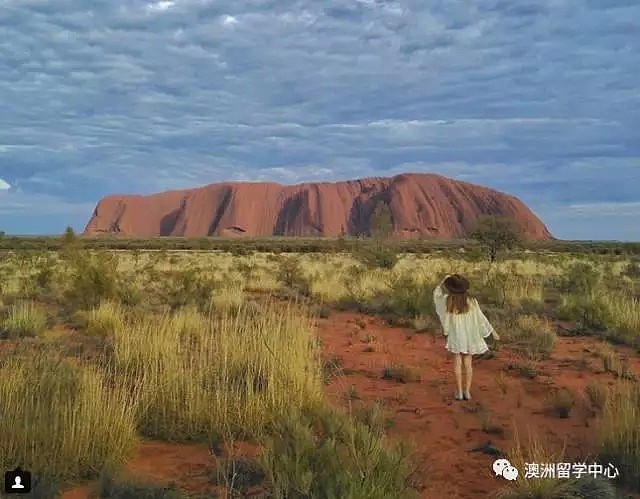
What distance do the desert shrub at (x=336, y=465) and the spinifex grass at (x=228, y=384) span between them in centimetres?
84

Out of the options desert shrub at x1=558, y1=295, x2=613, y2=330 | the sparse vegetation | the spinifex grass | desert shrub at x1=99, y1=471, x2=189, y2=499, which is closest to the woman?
the sparse vegetation

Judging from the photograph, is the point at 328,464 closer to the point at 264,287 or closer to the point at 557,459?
the point at 557,459

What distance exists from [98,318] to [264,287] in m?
7.77

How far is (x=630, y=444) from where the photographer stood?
4949 mm

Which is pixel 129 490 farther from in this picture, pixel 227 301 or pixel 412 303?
pixel 412 303

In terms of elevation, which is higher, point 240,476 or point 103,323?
point 103,323

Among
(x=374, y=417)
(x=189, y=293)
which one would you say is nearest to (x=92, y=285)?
(x=189, y=293)

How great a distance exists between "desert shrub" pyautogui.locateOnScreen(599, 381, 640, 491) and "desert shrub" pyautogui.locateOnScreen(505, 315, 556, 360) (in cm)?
421

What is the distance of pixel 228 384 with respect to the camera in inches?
249

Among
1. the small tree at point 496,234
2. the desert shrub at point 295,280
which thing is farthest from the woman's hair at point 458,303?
the small tree at point 496,234

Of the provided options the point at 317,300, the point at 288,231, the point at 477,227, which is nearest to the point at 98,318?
the point at 317,300

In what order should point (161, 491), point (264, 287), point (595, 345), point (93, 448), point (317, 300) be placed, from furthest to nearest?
point (264, 287), point (317, 300), point (595, 345), point (93, 448), point (161, 491)

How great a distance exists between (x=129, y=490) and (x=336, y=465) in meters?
1.38

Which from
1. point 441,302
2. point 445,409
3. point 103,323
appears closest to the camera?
point 445,409
